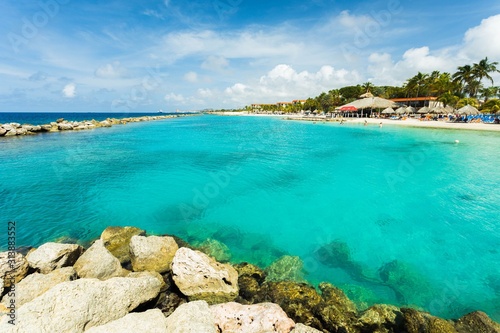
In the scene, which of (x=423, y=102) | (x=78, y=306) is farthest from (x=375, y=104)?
(x=78, y=306)

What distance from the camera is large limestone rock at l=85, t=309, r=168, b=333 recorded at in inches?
169

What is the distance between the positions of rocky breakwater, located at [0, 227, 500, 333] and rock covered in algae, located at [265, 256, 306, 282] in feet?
→ 0.11

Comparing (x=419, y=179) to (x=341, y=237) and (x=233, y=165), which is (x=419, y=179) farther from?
(x=233, y=165)

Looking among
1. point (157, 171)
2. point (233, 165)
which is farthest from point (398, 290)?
point (157, 171)

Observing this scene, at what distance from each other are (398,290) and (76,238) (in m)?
11.7

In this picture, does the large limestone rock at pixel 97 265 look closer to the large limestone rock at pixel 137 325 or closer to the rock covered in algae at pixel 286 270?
the large limestone rock at pixel 137 325

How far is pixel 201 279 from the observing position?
21.7 ft

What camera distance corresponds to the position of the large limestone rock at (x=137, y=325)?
429cm

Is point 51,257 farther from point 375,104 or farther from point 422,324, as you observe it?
point 375,104

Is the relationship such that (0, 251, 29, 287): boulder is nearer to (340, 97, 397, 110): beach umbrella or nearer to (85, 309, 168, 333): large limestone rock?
(85, 309, 168, 333): large limestone rock

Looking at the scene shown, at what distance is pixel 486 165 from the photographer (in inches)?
745

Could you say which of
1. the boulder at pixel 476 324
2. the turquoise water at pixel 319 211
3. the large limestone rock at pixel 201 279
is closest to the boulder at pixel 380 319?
the turquoise water at pixel 319 211

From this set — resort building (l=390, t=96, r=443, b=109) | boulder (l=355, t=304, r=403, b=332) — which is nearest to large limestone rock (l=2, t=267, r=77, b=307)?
boulder (l=355, t=304, r=403, b=332)

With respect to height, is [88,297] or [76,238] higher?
[88,297]
